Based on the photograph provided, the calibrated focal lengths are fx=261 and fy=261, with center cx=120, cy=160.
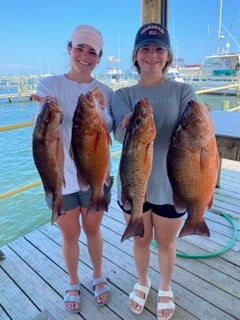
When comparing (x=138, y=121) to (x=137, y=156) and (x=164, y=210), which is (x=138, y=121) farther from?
(x=164, y=210)

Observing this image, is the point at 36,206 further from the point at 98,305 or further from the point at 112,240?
the point at 98,305

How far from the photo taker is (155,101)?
49.2 inches

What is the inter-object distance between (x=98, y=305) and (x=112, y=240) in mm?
706

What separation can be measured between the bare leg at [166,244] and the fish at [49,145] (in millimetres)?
592

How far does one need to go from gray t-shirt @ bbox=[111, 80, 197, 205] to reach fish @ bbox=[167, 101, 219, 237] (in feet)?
0.65

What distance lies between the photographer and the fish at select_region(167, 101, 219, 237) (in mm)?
960

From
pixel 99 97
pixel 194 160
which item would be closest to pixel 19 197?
pixel 99 97

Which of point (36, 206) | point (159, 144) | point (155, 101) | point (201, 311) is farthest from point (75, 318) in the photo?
point (36, 206)

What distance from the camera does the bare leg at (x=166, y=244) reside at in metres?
1.38

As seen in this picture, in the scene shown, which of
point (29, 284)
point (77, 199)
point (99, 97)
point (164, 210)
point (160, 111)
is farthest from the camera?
point (29, 284)

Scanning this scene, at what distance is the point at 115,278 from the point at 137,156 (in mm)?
1237

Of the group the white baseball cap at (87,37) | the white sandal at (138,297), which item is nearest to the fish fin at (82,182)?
the white baseball cap at (87,37)

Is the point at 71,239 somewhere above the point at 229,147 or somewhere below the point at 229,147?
below

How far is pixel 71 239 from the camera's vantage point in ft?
5.16
